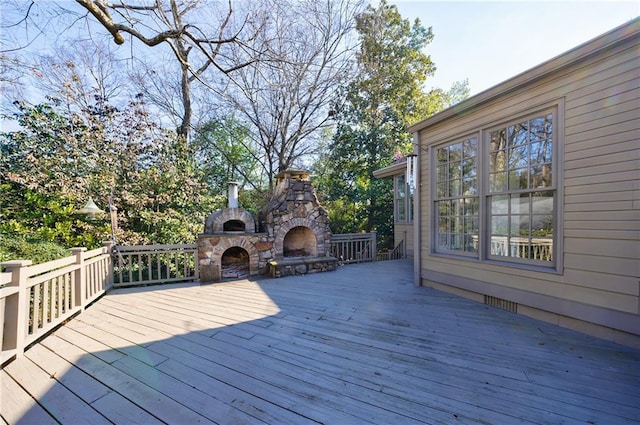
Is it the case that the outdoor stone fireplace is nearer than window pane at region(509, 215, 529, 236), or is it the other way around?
window pane at region(509, 215, 529, 236)

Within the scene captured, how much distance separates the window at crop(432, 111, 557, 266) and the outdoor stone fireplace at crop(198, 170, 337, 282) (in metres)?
2.76

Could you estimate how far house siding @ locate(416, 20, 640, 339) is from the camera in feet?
7.87

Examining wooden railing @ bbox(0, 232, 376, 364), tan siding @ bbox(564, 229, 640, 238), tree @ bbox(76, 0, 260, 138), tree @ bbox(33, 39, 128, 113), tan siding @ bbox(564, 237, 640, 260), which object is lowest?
wooden railing @ bbox(0, 232, 376, 364)

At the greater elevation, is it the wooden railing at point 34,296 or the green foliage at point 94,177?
the green foliage at point 94,177

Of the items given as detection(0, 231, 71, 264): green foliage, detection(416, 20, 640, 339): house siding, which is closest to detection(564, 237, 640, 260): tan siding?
detection(416, 20, 640, 339): house siding

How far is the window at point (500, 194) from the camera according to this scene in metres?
3.10

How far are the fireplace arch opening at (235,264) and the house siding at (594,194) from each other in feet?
16.0

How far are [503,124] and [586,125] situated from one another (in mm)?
863

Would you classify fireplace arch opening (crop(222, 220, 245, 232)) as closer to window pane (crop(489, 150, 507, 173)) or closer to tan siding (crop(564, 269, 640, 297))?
window pane (crop(489, 150, 507, 173))

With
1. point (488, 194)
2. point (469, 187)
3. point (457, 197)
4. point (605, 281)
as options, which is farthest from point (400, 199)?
point (605, 281)

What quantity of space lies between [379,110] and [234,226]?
8916mm

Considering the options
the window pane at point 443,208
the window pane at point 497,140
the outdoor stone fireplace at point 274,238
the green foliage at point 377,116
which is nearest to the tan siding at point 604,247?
the window pane at point 497,140

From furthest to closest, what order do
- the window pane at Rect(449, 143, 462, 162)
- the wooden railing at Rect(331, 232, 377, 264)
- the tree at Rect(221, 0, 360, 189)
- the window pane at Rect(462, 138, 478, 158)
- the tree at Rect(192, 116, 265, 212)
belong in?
the tree at Rect(192, 116, 265, 212) → the tree at Rect(221, 0, 360, 189) → the wooden railing at Rect(331, 232, 377, 264) → the window pane at Rect(449, 143, 462, 162) → the window pane at Rect(462, 138, 478, 158)

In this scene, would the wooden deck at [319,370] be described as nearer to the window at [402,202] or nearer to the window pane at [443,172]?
the window pane at [443,172]
